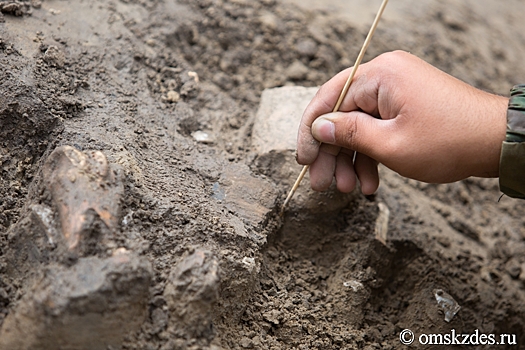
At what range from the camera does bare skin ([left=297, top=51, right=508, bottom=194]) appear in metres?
1.56

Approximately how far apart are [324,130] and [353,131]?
0.32ft

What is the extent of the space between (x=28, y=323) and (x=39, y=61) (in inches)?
36.9

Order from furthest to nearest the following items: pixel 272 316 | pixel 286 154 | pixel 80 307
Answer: pixel 286 154, pixel 272 316, pixel 80 307

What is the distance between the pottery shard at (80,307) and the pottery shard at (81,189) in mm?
95

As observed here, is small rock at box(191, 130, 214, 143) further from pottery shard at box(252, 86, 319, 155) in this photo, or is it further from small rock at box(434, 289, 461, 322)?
small rock at box(434, 289, 461, 322)

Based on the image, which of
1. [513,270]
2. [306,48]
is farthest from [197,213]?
[513,270]

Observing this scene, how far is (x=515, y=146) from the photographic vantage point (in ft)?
4.96

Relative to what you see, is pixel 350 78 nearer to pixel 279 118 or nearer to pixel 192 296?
pixel 279 118

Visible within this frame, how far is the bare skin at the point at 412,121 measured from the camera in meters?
1.56

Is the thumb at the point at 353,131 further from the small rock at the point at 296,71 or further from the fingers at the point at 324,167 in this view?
the small rock at the point at 296,71

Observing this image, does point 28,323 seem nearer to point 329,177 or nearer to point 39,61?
point 39,61

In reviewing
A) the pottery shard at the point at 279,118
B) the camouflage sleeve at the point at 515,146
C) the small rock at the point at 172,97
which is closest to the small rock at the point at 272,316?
the pottery shard at the point at 279,118

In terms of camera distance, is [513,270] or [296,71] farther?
[296,71]

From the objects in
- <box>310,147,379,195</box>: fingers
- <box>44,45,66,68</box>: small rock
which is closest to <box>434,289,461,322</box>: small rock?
<box>310,147,379,195</box>: fingers
